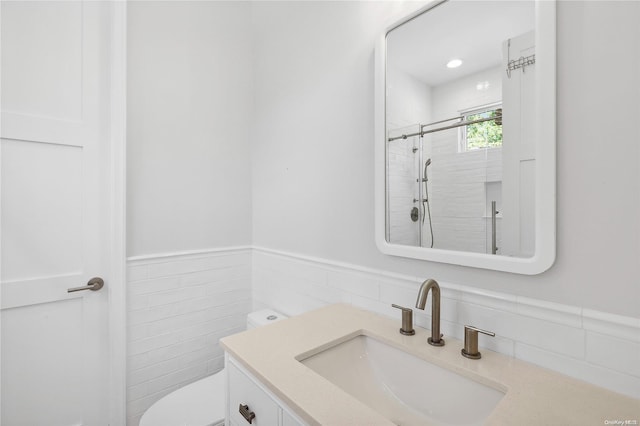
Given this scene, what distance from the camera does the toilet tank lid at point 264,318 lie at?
153cm

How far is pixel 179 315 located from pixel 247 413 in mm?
956

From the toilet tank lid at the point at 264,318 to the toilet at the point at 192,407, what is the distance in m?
0.28

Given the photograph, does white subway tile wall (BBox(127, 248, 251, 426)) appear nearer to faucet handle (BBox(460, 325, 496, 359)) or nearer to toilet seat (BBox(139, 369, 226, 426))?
toilet seat (BBox(139, 369, 226, 426))

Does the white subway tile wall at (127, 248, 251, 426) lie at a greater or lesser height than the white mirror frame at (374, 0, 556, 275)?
lesser

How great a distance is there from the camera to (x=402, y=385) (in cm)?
90

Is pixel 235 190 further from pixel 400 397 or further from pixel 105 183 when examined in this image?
pixel 400 397

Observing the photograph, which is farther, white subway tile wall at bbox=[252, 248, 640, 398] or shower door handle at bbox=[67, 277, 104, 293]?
shower door handle at bbox=[67, 277, 104, 293]

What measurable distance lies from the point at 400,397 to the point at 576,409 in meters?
0.42

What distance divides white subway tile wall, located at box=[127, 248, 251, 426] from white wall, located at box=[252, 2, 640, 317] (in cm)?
36

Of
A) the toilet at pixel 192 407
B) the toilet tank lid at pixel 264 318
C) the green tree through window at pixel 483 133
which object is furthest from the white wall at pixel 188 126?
the green tree through window at pixel 483 133

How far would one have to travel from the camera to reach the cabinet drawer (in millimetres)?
758

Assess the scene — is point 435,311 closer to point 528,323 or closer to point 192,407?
point 528,323

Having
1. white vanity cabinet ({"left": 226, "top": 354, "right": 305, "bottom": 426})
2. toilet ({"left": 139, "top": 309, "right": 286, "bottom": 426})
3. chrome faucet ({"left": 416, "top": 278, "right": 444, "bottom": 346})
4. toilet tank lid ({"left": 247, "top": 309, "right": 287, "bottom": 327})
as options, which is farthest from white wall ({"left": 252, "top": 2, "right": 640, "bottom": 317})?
toilet ({"left": 139, "top": 309, "right": 286, "bottom": 426})

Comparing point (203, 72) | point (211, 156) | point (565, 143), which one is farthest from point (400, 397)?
point (203, 72)
